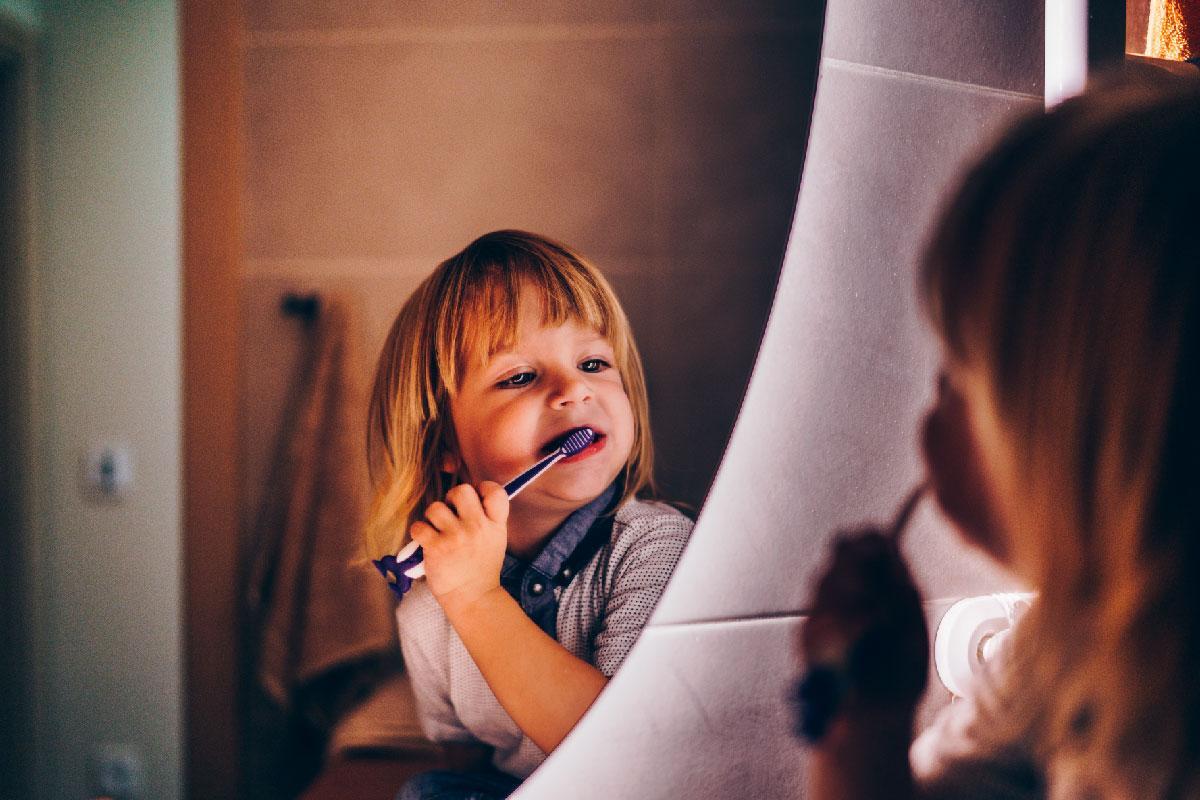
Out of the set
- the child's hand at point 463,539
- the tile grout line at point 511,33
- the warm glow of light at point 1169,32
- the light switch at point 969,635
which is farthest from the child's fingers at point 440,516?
the warm glow of light at point 1169,32

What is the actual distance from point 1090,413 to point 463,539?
0.33 m

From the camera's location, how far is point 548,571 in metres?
0.45

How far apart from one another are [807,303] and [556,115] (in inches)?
8.4

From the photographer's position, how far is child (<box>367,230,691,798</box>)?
0.42m

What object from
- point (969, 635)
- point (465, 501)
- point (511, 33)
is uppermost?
point (511, 33)

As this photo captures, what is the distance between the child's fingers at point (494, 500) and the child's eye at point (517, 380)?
55 millimetres

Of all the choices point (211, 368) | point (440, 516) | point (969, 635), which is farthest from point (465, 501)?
point (969, 635)

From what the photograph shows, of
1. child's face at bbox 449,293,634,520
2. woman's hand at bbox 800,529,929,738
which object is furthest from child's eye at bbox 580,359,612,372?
woman's hand at bbox 800,529,929,738

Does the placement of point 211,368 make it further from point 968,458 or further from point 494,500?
point 968,458

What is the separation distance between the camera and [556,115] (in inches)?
17.4

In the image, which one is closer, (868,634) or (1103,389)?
(1103,389)

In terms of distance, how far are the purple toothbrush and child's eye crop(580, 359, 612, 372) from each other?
0.11ft

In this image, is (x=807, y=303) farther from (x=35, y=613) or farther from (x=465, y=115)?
(x=35, y=613)

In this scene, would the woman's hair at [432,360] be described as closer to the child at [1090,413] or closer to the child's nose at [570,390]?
the child's nose at [570,390]
